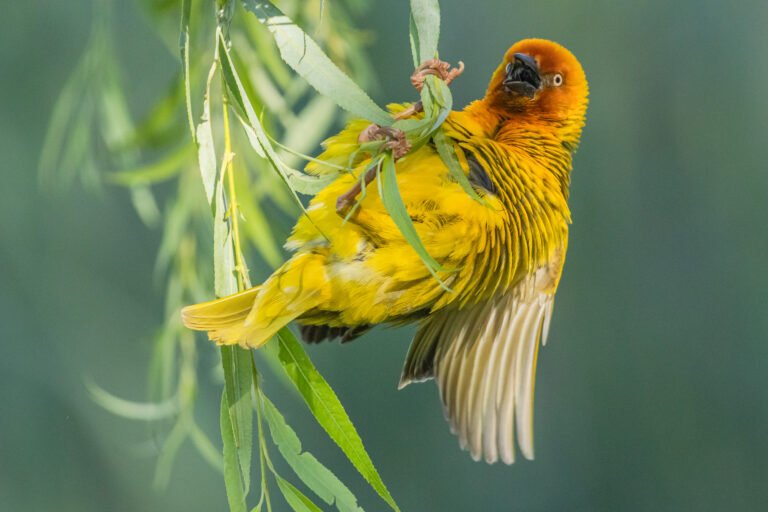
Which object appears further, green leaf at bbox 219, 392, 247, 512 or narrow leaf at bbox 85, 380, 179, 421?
narrow leaf at bbox 85, 380, 179, 421

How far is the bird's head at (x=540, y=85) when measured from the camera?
1.32m

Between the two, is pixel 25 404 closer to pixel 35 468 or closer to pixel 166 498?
pixel 35 468

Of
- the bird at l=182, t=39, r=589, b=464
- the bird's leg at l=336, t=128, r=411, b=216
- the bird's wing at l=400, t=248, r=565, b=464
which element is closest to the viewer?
the bird's leg at l=336, t=128, r=411, b=216

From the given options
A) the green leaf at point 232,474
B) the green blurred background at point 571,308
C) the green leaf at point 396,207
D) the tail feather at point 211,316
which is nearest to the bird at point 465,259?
the tail feather at point 211,316

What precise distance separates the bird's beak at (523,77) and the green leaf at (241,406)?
0.71 metres

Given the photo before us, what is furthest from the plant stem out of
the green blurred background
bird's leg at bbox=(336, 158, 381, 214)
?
the green blurred background

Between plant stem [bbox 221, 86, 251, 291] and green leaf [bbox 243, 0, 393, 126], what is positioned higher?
green leaf [bbox 243, 0, 393, 126]

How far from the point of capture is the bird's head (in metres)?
1.32

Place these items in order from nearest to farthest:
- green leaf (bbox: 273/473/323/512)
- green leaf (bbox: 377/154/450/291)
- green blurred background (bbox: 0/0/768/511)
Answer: green leaf (bbox: 377/154/450/291) → green leaf (bbox: 273/473/323/512) → green blurred background (bbox: 0/0/768/511)

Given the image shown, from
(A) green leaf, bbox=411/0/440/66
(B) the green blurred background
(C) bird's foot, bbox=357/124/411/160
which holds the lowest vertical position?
(B) the green blurred background

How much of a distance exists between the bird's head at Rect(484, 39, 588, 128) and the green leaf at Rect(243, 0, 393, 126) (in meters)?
0.68

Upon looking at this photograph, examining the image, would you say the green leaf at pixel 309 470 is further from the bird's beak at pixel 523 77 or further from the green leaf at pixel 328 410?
the bird's beak at pixel 523 77

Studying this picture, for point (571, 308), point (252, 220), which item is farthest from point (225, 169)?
point (571, 308)

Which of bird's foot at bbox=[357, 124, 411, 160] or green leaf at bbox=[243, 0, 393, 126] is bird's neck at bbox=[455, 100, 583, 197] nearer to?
bird's foot at bbox=[357, 124, 411, 160]
